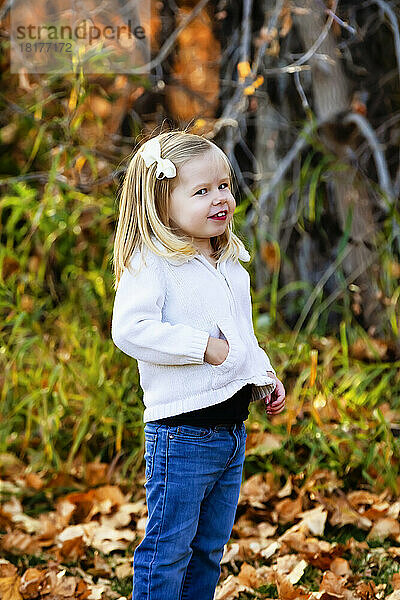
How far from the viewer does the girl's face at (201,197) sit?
1.98 metres

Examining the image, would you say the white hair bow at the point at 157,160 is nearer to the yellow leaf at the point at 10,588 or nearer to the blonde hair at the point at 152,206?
the blonde hair at the point at 152,206

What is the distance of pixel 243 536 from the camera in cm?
290

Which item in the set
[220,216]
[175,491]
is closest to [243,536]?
[175,491]

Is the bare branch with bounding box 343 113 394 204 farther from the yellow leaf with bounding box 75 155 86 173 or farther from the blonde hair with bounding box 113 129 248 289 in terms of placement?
the blonde hair with bounding box 113 129 248 289

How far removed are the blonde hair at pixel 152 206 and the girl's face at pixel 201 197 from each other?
18 millimetres

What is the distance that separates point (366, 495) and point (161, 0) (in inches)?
107

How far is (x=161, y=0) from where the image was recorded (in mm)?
4293

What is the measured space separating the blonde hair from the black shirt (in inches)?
14.6

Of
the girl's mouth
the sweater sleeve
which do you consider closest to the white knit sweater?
the sweater sleeve

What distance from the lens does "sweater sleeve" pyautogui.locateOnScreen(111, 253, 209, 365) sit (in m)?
1.89

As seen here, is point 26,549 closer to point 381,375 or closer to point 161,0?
point 381,375

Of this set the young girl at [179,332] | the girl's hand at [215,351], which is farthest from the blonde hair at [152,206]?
the girl's hand at [215,351]

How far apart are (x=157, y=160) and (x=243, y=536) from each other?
1503 mm

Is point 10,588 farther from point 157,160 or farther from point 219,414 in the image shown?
point 157,160
